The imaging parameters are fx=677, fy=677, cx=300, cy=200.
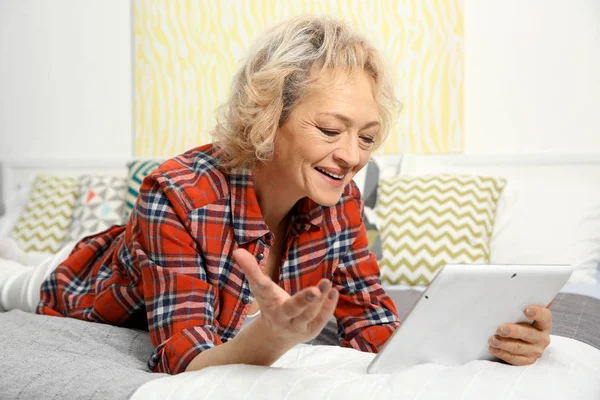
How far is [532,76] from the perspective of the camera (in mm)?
3043

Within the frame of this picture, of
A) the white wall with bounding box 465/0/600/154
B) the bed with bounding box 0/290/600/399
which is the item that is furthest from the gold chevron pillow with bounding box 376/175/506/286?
the bed with bounding box 0/290/600/399

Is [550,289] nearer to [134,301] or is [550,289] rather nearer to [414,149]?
[134,301]

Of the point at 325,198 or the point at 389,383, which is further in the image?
the point at 325,198

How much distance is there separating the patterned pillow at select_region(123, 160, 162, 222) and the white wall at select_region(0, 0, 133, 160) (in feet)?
2.56

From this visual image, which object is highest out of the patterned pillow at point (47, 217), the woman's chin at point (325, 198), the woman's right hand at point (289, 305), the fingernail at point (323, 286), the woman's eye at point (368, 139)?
the woman's eye at point (368, 139)

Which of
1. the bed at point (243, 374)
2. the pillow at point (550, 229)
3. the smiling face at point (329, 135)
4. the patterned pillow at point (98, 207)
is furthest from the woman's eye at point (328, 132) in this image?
the patterned pillow at point (98, 207)

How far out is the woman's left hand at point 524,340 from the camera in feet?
3.33

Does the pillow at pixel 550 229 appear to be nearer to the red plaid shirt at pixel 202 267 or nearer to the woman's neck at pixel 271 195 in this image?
the red plaid shirt at pixel 202 267

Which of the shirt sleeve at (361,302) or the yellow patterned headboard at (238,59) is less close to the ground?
the yellow patterned headboard at (238,59)

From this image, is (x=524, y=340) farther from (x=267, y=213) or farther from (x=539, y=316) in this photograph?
(x=267, y=213)

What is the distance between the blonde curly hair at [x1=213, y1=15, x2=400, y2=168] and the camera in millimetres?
1313

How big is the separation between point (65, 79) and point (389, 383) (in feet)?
11.4

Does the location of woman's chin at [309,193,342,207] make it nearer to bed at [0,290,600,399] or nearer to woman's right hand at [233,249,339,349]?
bed at [0,290,600,399]

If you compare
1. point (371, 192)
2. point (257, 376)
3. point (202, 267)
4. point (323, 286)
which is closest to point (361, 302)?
point (202, 267)
